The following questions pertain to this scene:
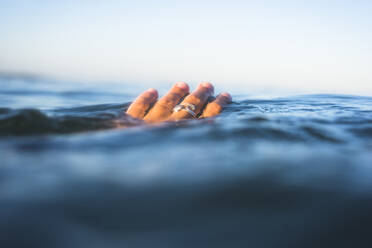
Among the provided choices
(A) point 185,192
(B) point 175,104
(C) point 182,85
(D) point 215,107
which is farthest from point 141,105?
(A) point 185,192

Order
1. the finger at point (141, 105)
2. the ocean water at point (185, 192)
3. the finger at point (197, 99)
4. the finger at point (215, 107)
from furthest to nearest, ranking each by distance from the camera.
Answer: the finger at point (215, 107), the finger at point (141, 105), the finger at point (197, 99), the ocean water at point (185, 192)

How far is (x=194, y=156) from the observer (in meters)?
1.56

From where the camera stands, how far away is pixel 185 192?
1119 mm

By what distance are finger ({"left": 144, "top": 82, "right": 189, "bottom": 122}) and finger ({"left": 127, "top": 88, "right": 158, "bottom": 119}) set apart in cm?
13

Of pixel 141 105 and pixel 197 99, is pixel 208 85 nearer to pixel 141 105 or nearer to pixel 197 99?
pixel 197 99

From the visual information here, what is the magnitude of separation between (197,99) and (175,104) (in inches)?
13.8

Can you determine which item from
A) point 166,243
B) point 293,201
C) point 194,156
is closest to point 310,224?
point 293,201

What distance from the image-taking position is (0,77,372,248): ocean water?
2.85 ft

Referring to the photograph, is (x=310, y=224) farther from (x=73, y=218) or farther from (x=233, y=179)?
(x=73, y=218)

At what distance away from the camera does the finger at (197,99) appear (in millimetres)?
3325

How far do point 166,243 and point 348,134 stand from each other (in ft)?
7.03

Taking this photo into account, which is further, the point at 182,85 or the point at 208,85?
the point at 208,85

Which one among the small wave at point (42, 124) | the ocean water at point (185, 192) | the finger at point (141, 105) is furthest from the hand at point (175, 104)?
the ocean water at point (185, 192)

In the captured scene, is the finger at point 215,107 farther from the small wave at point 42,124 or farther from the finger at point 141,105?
the small wave at point 42,124
